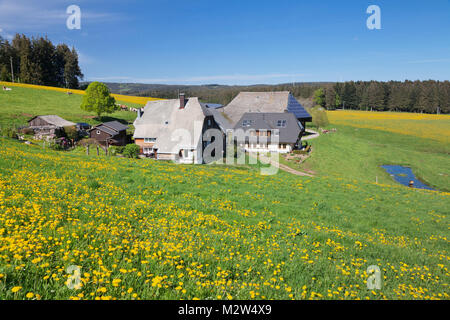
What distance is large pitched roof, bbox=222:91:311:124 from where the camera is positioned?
65250 mm

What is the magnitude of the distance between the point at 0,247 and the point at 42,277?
1.26 m

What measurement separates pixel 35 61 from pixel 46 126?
73.7 m

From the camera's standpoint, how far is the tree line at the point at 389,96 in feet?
424

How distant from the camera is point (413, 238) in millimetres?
11078

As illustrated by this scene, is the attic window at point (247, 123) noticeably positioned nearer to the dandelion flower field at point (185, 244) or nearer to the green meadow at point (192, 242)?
the green meadow at point (192, 242)

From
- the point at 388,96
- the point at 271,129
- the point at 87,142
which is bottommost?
the point at 87,142

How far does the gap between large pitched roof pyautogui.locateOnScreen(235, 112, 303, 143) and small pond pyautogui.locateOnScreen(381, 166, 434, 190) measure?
55.3 ft

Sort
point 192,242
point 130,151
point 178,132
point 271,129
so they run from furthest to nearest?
point 271,129, point 178,132, point 130,151, point 192,242

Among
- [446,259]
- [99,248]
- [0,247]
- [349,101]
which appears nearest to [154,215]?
[99,248]

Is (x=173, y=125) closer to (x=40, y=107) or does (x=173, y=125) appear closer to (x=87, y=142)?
(x=87, y=142)

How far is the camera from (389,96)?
141500 millimetres

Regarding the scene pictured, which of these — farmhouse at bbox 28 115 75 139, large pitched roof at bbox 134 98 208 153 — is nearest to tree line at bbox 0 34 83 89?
farmhouse at bbox 28 115 75 139

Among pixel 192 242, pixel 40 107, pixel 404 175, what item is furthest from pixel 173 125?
pixel 40 107
